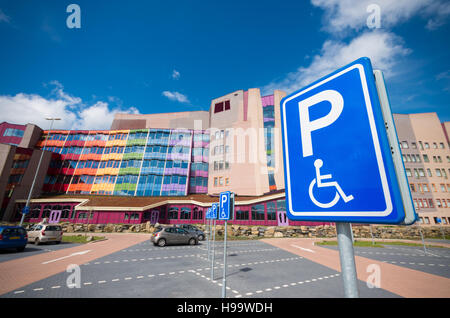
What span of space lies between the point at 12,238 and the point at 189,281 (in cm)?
1231

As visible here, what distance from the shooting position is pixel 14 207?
101ft

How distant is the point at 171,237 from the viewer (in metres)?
15.5

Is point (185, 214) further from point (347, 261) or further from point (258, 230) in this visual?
point (347, 261)

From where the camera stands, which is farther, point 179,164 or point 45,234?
point 179,164

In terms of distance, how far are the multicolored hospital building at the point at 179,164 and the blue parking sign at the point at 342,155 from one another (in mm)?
28296

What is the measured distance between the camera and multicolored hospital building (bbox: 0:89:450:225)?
30.8m

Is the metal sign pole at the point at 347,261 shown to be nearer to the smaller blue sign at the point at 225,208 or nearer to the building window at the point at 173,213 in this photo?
the smaller blue sign at the point at 225,208

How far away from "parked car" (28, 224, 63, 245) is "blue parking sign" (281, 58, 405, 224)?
2069 centimetres

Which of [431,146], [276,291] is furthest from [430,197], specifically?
[276,291]

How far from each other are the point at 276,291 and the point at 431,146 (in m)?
52.9

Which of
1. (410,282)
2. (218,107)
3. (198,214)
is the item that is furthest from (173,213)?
(410,282)

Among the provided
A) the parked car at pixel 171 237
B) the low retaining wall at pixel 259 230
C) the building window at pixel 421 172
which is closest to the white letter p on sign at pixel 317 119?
the parked car at pixel 171 237

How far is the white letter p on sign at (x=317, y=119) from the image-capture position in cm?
124
